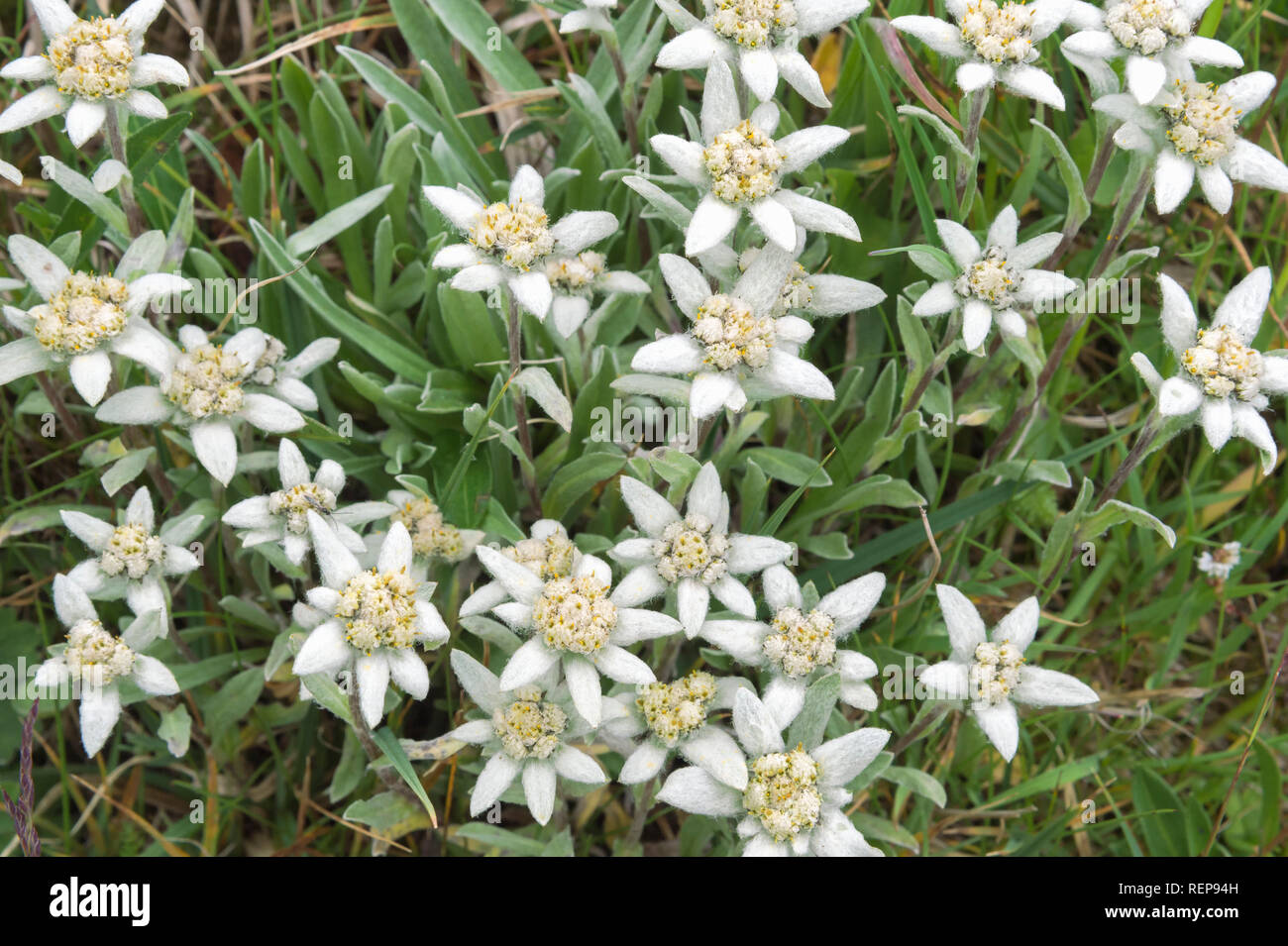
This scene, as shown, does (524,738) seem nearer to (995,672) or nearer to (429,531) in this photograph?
(429,531)

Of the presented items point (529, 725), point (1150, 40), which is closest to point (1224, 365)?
point (1150, 40)

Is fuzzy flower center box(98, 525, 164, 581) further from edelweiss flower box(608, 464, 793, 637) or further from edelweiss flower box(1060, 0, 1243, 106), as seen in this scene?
edelweiss flower box(1060, 0, 1243, 106)

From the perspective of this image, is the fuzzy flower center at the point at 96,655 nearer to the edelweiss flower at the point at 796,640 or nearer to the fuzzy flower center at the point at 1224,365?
the edelweiss flower at the point at 796,640

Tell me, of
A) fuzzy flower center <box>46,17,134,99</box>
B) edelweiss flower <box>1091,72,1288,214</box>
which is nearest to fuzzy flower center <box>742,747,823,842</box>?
edelweiss flower <box>1091,72,1288,214</box>

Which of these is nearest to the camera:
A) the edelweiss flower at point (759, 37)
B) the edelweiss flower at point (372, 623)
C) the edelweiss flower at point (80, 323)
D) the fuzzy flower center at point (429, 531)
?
the edelweiss flower at point (372, 623)

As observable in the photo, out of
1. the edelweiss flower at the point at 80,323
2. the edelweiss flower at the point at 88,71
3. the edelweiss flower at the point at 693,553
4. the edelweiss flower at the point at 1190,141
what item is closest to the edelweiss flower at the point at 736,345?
the edelweiss flower at the point at 693,553
